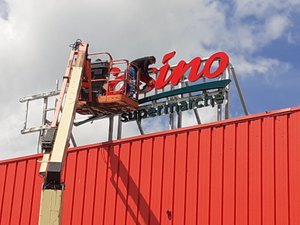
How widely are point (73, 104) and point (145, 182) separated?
333 cm

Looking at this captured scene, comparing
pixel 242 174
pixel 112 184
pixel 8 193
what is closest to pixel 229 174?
pixel 242 174

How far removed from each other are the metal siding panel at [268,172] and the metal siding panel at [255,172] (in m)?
0.12

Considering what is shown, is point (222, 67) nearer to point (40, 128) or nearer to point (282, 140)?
point (282, 140)

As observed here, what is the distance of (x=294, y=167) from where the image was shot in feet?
49.3

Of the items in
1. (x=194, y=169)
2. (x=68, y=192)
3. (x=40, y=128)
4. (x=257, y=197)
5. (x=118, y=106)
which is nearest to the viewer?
(x=257, y=197)

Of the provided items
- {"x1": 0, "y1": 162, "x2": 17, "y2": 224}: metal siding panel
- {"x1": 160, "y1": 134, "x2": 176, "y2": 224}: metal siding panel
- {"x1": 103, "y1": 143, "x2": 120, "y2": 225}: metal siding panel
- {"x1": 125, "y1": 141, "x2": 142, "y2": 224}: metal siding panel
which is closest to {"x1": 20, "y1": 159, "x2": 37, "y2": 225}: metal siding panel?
{"x1": 0, "y1": 162, "x2": 17, "y2": 224}: metal siding panel

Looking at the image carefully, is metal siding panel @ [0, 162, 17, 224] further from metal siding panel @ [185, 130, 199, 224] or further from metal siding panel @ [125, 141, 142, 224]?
metal siding panel @ [185, 130, 199, 224]

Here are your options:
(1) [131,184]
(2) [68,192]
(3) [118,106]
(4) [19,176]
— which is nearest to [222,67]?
(3) [118,106]

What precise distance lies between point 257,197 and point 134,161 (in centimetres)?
459

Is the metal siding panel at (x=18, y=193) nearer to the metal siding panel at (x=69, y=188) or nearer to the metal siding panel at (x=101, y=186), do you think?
the metal siding panel at (x=69, y=188)

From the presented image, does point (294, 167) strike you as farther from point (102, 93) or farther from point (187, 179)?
point (102, 93)

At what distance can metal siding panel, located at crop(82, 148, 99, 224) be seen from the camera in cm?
1897

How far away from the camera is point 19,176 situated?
21438 mm

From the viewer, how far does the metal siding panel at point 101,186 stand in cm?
1869
